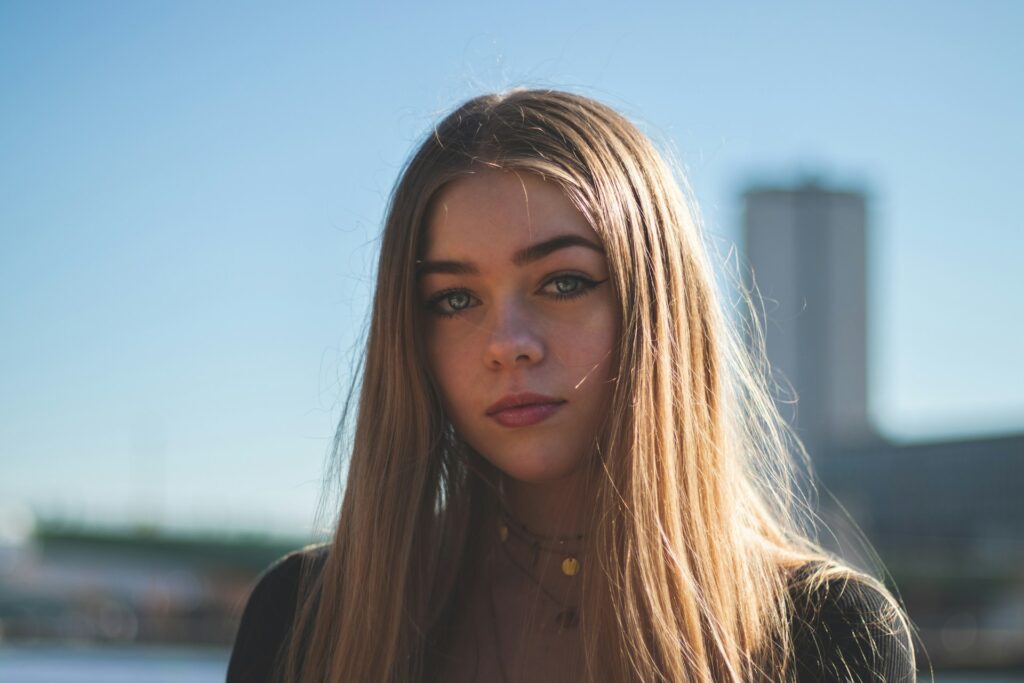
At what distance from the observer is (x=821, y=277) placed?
134 m

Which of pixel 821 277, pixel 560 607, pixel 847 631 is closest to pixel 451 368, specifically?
pixel 560 607

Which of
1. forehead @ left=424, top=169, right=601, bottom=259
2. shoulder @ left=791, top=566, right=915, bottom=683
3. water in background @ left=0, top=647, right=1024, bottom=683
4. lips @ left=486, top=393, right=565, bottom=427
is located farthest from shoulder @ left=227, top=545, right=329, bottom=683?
water in background @ left=0, top=647, right=1024, bottom=683

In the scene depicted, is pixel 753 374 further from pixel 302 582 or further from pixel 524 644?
pixel 302 582

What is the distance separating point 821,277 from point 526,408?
13771 cm

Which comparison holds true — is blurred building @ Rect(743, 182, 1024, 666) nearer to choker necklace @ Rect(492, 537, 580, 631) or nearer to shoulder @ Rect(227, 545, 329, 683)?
choker necklace @ Rect(492, 537, 580, 631)

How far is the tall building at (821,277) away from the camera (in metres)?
130

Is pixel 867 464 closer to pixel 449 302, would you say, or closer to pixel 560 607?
pixel 560 607

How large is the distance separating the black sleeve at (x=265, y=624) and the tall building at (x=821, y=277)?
12713cm

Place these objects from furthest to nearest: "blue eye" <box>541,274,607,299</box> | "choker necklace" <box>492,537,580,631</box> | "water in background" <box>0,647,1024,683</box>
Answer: "water in background" <box>0,647,1024,683</box> < "choker necklace" <box>492,537,580,631</box> < "blue eye" <box>541,274,607,299</box>

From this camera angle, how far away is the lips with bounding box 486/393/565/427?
2.21 m

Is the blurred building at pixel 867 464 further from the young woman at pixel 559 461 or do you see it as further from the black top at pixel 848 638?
the young woman at pixel 559 461

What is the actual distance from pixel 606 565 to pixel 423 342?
2.08 feet

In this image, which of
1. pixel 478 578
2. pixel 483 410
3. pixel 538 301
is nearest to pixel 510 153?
pixel 538 301

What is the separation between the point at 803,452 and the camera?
2717 millimetres
